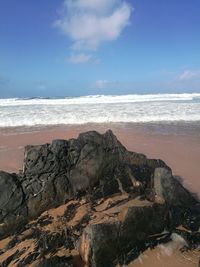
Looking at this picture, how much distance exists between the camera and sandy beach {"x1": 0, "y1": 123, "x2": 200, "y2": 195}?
8773 millimetres

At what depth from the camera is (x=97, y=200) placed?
16.4ft

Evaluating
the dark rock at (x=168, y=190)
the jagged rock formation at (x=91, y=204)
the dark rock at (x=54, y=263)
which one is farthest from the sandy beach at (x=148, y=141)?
the dark rock at (x=54, y=263)

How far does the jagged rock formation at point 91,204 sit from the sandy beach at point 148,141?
2.06m

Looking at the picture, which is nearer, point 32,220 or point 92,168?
point 32,220

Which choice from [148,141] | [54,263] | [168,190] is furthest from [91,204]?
[148,141]

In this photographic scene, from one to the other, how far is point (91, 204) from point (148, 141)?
7.32 m

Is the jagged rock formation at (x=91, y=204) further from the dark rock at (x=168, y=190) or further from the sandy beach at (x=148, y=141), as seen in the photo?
the sandy beach at (x=148, y=141)

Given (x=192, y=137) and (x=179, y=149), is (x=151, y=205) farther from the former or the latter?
(x=192, y=137)

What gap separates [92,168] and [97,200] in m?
0.57

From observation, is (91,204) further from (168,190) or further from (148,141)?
(148,141)

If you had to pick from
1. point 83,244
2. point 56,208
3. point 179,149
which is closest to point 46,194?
point 56,208

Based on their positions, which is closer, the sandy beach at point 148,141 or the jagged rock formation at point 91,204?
the jagged rock formation at point 91,204

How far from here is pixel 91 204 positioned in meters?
4.91

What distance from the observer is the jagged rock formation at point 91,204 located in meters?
4.07
